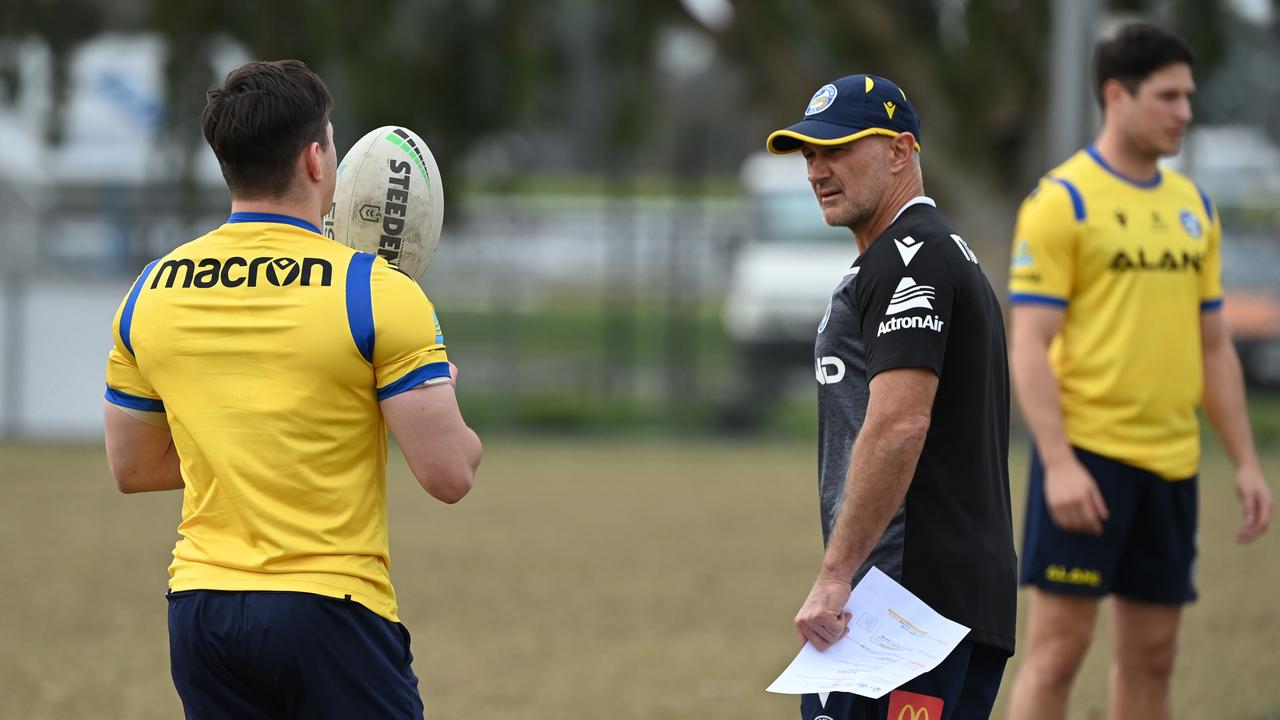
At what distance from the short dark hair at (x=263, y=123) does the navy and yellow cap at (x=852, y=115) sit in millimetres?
1028

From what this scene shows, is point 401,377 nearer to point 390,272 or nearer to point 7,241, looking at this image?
point 390,272

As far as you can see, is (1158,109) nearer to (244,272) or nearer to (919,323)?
(919,323)

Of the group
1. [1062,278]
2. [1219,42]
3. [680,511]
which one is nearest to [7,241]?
[680,511]

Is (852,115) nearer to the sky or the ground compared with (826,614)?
nearer to the sky

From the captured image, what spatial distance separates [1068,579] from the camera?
15.6ft

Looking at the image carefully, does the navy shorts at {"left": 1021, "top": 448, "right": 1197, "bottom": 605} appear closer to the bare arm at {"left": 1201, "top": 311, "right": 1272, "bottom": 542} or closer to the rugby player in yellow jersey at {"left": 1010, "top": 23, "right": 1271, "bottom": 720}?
the rugby player in yellow jersey at {"left": 1010, "top": 23, "right": 1271, "bottom": 720}

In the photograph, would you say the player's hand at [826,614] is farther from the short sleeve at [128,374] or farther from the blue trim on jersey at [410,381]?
the short sleeve at [128,374]

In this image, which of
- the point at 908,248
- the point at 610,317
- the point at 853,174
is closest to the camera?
the point at 908,248

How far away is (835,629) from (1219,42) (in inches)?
455

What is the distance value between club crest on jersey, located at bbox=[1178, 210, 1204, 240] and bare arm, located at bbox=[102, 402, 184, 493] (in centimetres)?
324

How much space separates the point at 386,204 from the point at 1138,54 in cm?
265

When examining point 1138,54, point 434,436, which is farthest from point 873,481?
point 1138,54

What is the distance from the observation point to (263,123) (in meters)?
2.97

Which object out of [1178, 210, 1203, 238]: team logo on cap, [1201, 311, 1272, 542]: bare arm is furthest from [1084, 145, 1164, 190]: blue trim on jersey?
[1201, 311, 1272, 542]: bare arm
